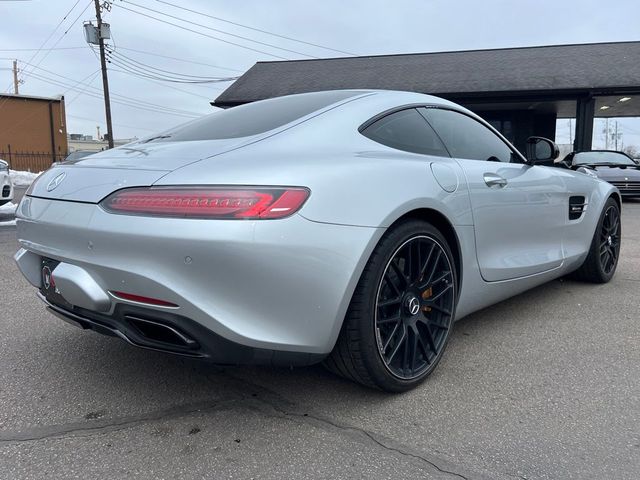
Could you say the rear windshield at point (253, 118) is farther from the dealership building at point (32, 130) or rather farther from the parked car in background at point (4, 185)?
the dealership building at point (32, 130)

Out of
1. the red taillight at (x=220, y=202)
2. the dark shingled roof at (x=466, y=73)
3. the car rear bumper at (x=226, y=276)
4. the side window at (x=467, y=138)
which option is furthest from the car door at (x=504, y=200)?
Answer: the dark shingled roof at (x=466, y=73)

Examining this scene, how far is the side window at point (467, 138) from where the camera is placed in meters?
3.02

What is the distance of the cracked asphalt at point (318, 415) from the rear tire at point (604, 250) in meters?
1.14

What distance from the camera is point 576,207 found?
3947 mm

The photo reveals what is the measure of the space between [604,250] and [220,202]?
3.78 m

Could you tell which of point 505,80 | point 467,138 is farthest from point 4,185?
point 505,80

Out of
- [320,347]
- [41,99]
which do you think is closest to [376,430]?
[320,347]

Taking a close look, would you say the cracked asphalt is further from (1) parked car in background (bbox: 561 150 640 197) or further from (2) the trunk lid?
(1) parked car in background (bbox: 561 150 640 197)

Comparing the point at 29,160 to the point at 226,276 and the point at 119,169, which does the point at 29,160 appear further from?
the point at 226,276

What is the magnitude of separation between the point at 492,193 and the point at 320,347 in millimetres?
1476

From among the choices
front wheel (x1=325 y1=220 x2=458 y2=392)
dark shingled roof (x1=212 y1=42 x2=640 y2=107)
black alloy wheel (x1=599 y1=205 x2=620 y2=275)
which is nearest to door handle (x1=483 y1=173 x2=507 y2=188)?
front wheel (x1=325 y1=220 x2=458 y2=392)

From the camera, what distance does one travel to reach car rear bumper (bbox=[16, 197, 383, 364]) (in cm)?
186

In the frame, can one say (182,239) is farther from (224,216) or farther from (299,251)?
(299,251)

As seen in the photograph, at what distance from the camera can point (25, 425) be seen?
7.30ft
